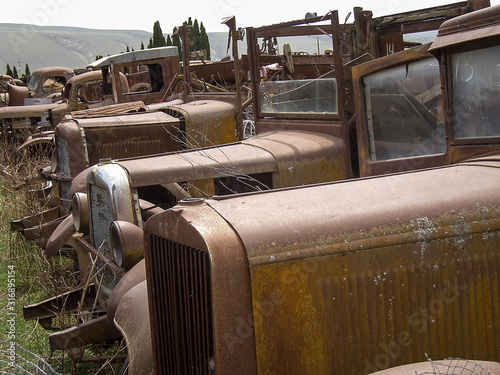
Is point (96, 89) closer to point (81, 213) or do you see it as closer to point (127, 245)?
point (81, 213)

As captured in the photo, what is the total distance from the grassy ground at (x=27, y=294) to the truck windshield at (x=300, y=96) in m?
2.14

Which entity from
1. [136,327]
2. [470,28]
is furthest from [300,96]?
[136,327]

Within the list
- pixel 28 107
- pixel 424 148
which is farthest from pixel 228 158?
pixel 28 107

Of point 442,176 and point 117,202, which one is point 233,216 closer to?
point 442,176

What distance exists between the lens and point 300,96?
15.7ft

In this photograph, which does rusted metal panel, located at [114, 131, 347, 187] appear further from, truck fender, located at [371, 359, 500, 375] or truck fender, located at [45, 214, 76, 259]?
truck fender, located at [371, 359, 500, 375]

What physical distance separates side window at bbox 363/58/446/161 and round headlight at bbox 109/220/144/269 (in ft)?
4.87

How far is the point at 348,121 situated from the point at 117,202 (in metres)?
1.76

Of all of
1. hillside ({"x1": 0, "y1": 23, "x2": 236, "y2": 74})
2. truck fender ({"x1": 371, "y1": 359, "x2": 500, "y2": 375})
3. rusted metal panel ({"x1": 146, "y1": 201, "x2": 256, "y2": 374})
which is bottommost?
truck fender ({"x1": 371, "y1": 359, "x2": 500, "y2": 375})

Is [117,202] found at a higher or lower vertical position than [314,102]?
lower

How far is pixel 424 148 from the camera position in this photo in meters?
3.17

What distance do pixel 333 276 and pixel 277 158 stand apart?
231cm

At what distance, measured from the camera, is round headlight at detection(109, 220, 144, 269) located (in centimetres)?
362

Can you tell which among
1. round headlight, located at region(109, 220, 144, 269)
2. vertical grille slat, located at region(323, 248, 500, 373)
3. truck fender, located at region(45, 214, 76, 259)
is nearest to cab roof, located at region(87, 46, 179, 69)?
truck fender, located at region(45, 214, 76, 259)
